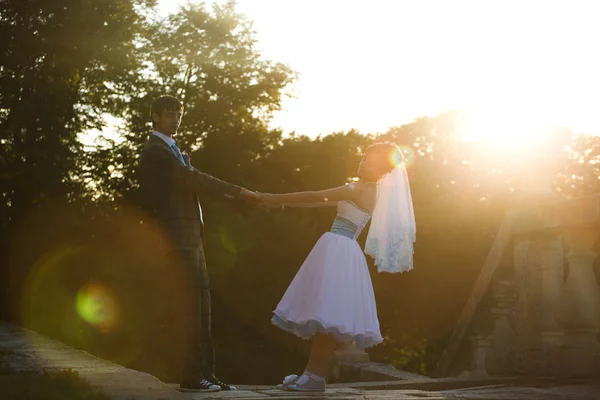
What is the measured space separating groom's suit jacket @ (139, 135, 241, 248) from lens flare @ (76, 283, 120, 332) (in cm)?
1548

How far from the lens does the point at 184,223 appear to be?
573 cm

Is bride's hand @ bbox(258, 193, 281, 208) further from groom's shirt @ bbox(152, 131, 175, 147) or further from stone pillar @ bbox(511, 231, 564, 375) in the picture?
stone pillar @ bbox(511, 231, 564, 375)

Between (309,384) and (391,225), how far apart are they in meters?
1.47

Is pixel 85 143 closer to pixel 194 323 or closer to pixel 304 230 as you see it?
pixel 304 230

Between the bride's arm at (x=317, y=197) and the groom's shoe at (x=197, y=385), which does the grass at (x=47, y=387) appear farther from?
the bride's arm at (x=317, y=197)

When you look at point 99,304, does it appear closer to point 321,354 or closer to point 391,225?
point 391,225

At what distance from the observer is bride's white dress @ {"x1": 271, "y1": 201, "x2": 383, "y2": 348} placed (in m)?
6.03

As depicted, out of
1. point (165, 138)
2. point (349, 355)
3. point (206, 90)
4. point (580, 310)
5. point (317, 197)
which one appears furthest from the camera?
point (206, 90)

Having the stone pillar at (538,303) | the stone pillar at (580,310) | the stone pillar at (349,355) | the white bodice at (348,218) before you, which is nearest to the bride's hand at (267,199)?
the white bodice at (348,218)

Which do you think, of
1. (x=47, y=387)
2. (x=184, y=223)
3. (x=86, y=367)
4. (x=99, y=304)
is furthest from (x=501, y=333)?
(x=99, y=304)

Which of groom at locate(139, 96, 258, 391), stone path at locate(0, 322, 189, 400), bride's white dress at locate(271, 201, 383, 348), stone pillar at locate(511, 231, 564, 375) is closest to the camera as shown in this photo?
stone path at locate(0, 322, 189, 400)

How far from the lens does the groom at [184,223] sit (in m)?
5.67

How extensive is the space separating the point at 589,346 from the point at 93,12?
20.4 meters

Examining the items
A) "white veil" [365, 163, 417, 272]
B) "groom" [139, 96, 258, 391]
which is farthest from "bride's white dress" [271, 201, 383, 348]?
"groom" [139, 96, 258, 391]
